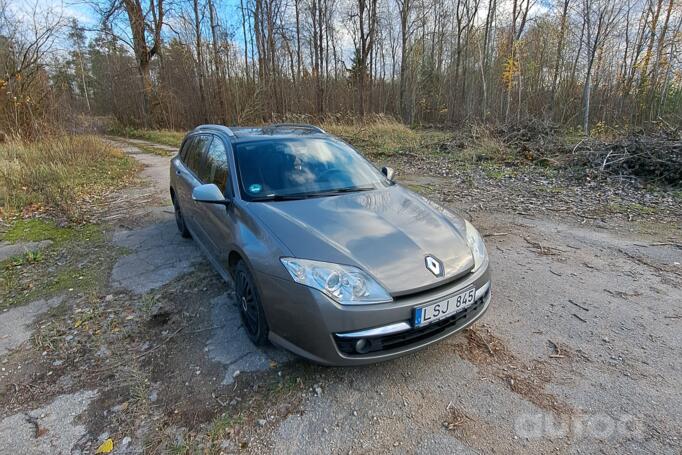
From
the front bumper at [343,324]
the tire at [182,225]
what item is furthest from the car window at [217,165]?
the front bumper at [343,324]

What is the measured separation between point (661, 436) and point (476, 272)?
1193mm

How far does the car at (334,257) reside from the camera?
196 centimetres

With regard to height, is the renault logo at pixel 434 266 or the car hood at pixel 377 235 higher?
the car hood at pixel 377 235

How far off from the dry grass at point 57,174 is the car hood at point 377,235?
5.14 m

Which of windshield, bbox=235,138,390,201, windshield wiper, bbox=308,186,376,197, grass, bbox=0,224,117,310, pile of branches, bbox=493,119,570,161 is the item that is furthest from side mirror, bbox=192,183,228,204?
pile of branches, bbox=493,119,570,161

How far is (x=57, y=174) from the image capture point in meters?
7.97

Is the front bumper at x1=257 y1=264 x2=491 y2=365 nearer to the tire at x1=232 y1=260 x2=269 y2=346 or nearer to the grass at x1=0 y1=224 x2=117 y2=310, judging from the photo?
the tire at x1=232 y1=260 x2=269 y2=346

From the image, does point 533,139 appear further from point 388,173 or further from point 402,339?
point 402,339

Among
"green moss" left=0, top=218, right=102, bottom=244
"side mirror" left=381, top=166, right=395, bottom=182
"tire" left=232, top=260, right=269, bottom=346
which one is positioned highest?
"side mirror" left=381, top=166, right=395, bottom=182

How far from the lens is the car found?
1.96 m

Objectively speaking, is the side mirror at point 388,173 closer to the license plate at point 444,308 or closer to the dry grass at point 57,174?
the license plate at point 444,308

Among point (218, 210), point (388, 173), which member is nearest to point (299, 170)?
point (218, 210)

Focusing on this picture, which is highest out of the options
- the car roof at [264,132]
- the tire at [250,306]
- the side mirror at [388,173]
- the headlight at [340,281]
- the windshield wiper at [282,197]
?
the car roof at [264,132]

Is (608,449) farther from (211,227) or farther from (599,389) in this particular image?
(211,227)
